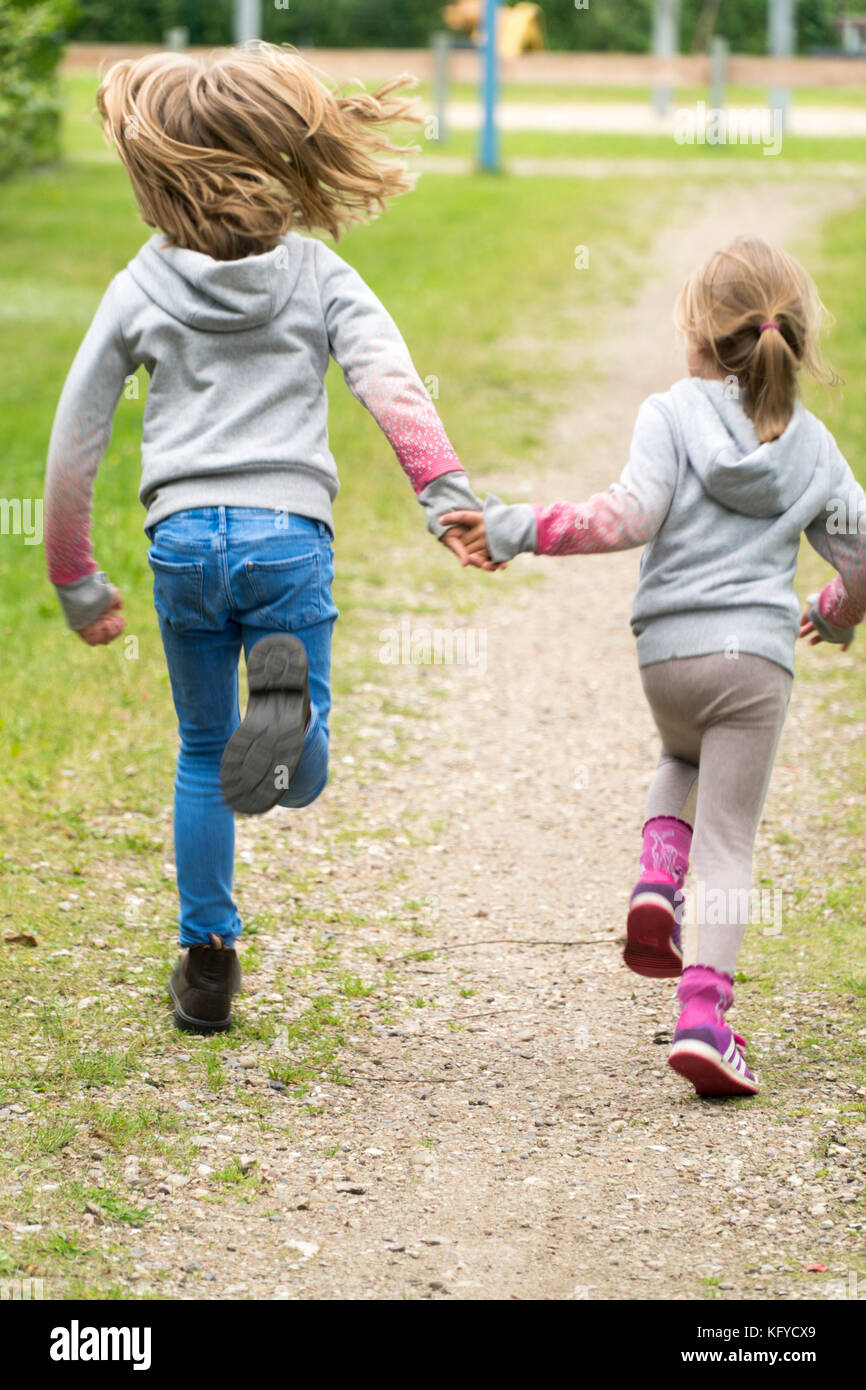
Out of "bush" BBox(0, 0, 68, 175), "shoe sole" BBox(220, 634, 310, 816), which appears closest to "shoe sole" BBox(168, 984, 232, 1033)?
"shoe sole" BBox(220, 634, 310, 816)

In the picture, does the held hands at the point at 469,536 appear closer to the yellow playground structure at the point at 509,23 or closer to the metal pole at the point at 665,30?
the metal pole at the point at 665,30

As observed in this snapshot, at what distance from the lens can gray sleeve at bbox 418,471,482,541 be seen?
10.6 ft

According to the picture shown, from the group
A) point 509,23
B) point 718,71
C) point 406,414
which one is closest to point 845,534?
point 406,414

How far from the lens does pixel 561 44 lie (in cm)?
4028

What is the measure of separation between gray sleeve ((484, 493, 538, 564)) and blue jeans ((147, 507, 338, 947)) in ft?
1.09

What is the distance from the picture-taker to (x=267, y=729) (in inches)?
121

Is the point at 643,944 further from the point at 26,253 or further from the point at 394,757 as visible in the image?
the point at 26,253

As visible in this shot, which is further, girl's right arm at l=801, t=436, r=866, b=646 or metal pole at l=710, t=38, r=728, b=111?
metal pole at l=710, t=38, r=728, b=111

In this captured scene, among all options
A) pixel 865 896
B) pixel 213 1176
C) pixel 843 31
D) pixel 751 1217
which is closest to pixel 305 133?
pixel 213 1176

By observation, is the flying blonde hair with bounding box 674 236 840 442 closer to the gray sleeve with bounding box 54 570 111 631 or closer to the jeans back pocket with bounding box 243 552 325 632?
the jeans back pocket with bounding box 243 552 325 632

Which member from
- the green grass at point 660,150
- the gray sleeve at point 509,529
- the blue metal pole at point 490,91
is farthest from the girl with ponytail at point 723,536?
the green grass at point 660,150

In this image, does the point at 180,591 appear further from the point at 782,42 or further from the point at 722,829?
the point at 782,42

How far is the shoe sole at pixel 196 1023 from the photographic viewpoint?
362 centimetres

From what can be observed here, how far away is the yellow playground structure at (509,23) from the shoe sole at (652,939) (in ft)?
125
